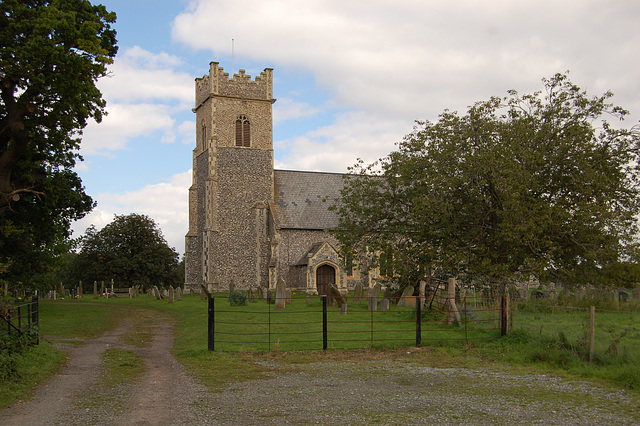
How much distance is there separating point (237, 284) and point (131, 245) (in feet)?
54.9

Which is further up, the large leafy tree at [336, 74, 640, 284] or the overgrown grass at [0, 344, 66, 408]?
the large leafy tree at [336, 74, 640, 284]

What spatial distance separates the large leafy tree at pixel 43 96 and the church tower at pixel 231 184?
19.8 metres

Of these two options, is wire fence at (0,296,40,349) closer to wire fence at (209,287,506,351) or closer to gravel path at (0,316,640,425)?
gravel path at (0,316,640,425)

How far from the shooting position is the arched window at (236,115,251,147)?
41688 millimetres

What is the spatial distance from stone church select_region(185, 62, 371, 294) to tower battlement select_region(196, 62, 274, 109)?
73 mm

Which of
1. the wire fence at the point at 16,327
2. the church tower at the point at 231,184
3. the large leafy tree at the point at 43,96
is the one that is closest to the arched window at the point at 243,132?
the church tower at the point at 231,184

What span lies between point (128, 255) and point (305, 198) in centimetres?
1918

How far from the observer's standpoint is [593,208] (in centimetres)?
1817

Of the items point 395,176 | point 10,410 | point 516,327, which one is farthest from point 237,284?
point 10,410

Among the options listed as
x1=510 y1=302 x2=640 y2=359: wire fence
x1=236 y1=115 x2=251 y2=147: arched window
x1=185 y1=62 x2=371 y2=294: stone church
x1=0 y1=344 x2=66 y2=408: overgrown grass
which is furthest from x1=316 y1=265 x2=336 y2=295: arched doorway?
x1=0 y1=344 x2=66 y2=408: overgrown grass

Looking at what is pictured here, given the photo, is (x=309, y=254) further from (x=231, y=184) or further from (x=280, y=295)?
(x=280, y=295)

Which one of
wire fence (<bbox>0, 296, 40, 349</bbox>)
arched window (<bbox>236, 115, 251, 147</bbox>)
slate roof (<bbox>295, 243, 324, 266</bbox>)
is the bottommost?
wire fence (<bbox>0, 296, 40, 349</bbox>)

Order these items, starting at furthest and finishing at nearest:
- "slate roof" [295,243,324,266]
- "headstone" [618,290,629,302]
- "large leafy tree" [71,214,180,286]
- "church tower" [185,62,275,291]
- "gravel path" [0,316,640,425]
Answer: "large leafy tree" [71,214,180,286]
"church tower" [185,62,275,291]
"slate roof" [295,243,324,266]
"headstone" [618,290,629,302]
"gravel path" [0,316,640,425]

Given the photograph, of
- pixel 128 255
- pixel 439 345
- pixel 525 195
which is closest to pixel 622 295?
pixel 525 195
